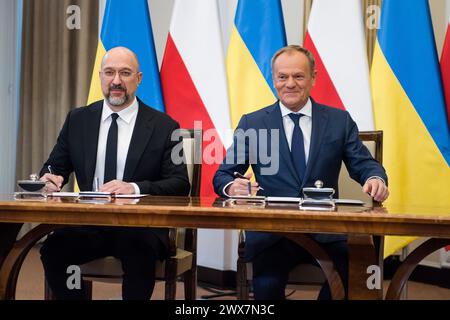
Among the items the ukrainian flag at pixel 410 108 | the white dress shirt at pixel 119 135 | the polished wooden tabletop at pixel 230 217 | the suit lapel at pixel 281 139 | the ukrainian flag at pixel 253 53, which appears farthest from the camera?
the ukrainian flag at pixel 253 53

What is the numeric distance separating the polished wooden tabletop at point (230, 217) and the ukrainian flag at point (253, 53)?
164 cm

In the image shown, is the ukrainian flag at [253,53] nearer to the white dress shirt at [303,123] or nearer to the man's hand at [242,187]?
the white dress shirt at [303,123]

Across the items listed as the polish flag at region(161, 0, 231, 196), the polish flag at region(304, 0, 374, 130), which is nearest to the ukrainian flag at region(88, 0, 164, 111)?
the polish flag at region(161, 0, 231, 196)

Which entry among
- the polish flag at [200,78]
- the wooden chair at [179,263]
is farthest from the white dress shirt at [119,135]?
the polish flag at [200,78]

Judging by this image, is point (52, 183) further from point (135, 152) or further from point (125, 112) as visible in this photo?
point (125, 112)

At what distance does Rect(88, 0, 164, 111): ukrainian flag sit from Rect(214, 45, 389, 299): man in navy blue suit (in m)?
1.13

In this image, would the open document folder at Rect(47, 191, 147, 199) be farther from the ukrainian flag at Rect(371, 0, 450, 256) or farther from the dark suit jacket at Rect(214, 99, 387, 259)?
the ukrainian flag at Rect(371, 0, 450, 256)

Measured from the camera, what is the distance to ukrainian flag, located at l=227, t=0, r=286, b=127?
325cm

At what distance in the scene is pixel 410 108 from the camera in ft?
9.95

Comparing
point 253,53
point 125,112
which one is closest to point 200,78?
point 253,53

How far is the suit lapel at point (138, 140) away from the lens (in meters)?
2.34

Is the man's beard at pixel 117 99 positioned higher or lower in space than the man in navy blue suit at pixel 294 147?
higher
